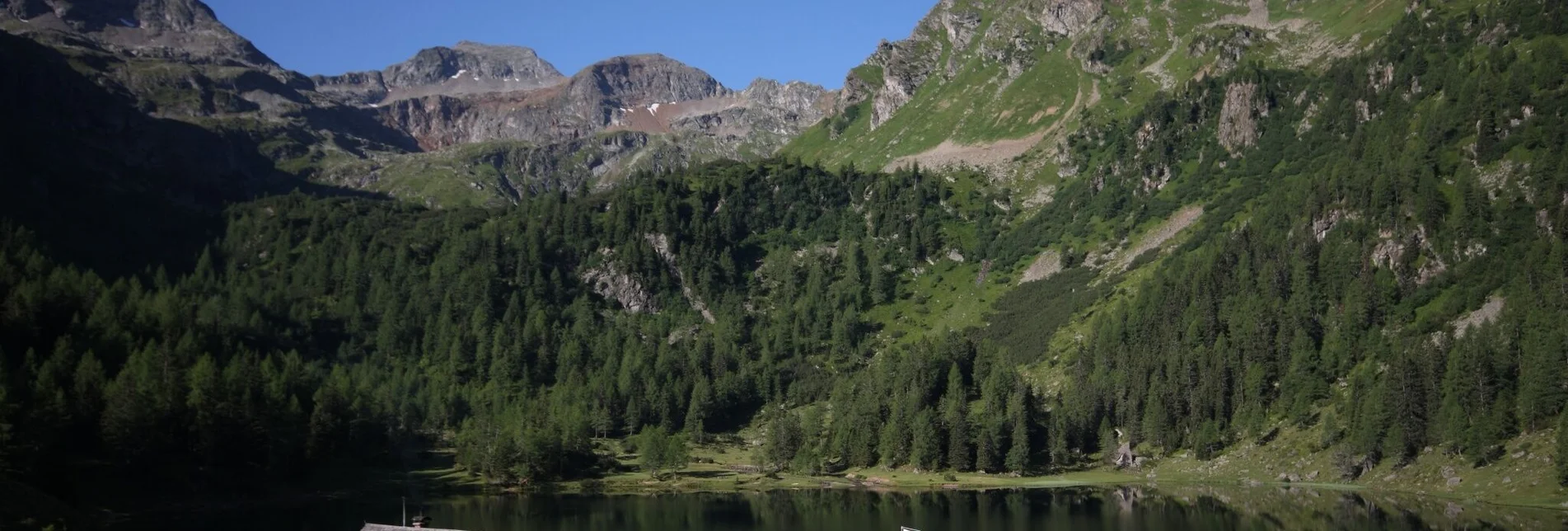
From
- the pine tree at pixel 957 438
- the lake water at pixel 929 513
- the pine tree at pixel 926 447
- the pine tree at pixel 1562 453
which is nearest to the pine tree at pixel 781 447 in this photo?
the pine tree at pixel 926 447

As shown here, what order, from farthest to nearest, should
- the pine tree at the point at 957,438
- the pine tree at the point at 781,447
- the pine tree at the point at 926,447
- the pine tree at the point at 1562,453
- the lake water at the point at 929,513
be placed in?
the pine tree at the point at 781,447 → the pine tree at the point at 957,438 → the pine tree at the point at 926,447 → the pine tree at the point at 1562,453 → the lake water at the point at 929,513

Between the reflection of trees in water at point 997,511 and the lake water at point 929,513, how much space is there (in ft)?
0.54

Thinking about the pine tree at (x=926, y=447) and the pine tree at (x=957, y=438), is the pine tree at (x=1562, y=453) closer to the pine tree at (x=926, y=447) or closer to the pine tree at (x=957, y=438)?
the pine tree at (x=957, y=438)

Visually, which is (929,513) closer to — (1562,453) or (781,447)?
(781,447)

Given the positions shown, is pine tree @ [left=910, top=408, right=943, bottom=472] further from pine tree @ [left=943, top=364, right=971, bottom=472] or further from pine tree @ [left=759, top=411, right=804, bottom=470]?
pine tree @ [left=759, top=411, right=804, bottom=470]

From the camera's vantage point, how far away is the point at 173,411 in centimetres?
12531

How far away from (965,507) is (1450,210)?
9731 centimetres

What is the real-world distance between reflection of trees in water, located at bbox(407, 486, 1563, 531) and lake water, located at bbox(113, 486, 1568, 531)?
6.4 inches

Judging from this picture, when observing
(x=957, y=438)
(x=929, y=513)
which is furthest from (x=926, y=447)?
(x=929, y=513)

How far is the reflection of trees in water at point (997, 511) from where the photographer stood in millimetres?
102750

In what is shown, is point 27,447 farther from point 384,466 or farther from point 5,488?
point 384,466

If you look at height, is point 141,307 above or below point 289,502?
above

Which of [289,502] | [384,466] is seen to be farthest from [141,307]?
[289,502]

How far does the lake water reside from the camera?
102 metres
